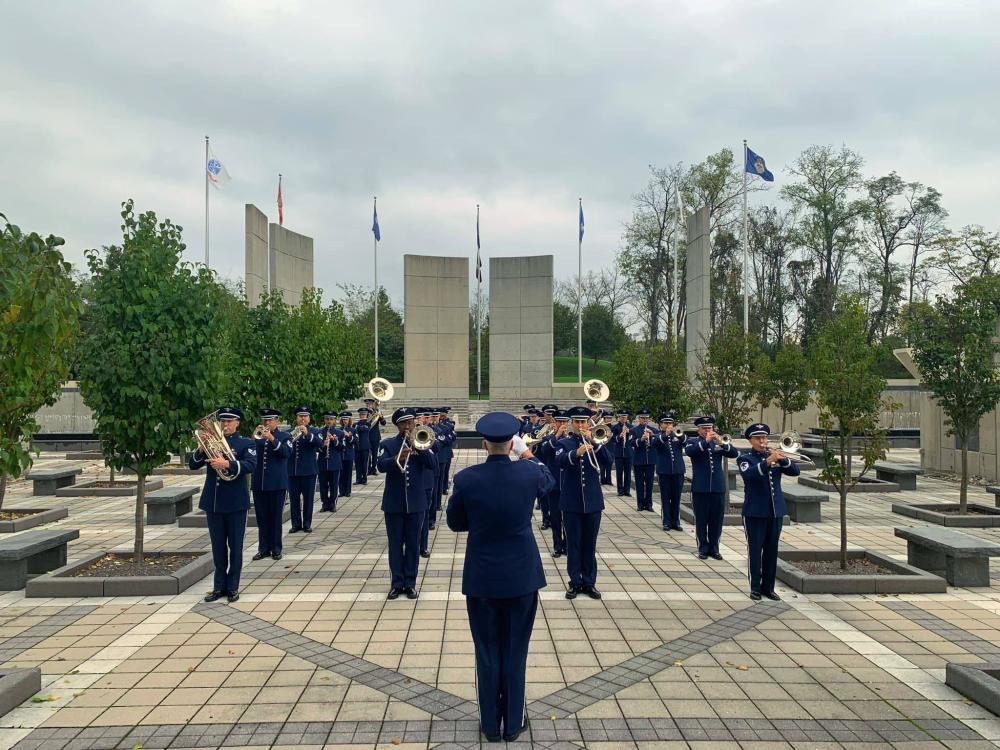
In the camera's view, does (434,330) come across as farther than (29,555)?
Yes

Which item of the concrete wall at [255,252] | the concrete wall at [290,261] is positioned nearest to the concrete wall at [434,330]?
the concrete wall at [290,261]

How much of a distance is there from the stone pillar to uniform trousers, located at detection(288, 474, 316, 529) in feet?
71.1

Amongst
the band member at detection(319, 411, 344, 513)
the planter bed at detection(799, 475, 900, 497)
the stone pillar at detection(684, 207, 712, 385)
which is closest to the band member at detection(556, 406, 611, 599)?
the band member at detection(319, 411, 344, 513)

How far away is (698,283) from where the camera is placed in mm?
32156

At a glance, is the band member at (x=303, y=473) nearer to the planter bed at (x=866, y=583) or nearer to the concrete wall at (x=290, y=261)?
A: the planter bed at (x=866, y=583)

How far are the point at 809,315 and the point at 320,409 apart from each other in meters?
44.8

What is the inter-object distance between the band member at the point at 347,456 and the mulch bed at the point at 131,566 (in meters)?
6.13

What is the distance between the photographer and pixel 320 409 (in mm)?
15180

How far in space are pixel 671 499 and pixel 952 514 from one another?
17.8ft

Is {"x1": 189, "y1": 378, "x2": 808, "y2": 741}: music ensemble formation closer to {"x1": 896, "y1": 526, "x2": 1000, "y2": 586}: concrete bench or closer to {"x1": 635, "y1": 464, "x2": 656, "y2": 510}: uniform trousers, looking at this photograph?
{"x1": 635, "y1": 464, "x2": 656, "y2": 510}: uniform trousers

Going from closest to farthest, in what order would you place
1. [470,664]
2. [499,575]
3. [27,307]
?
[27,307] → [499,575] → [470,664]

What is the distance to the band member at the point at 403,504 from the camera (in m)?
8.12

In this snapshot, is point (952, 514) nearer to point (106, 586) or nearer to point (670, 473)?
point (670, 473)

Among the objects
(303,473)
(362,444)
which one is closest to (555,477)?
(303,473)
